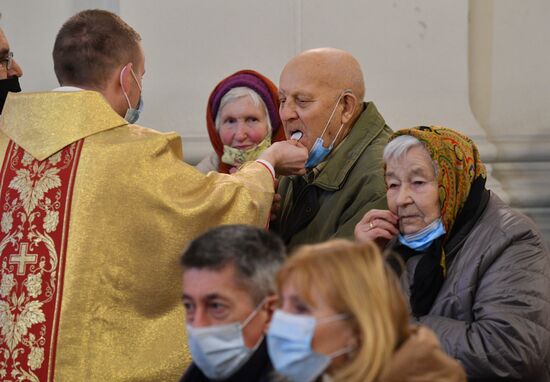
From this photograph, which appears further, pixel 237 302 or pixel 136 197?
pixel 136 197

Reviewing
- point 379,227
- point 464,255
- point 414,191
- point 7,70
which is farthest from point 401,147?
point 7,70

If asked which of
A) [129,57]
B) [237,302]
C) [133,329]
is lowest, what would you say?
[133,329]

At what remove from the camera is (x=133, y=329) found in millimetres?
5367

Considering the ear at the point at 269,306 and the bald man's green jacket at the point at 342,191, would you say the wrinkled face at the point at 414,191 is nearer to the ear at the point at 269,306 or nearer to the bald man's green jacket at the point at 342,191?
the bald man's green jacket at the point at 342,191

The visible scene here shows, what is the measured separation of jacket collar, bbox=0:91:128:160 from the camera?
17.9ft

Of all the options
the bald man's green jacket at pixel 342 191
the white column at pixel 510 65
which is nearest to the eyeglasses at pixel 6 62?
the bald man's green jacket at pixel 342 191

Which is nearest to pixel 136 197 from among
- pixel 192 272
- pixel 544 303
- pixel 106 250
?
pixel 106 250

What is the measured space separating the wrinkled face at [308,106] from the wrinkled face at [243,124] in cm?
33

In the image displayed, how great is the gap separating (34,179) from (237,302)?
153 centimetres

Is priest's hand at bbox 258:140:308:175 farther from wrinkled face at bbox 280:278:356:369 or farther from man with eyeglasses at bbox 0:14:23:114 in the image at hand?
wrinkled face at bbox 280:278:356:369

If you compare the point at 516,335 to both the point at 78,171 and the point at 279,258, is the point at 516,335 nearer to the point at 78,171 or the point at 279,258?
the point at 279,258

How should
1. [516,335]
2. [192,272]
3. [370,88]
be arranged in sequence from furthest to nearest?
[370,88]
[516,335]
[192,272]

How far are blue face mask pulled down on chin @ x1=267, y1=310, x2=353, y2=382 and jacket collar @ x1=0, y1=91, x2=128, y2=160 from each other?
1.92 meters

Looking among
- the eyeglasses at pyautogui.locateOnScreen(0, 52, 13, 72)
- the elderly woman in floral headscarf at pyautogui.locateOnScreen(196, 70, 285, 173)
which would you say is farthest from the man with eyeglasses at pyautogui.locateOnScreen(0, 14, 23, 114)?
the elderly woman in floral headscarf at pyautogui.locateOnScreen(196, 70, 285, 173)
